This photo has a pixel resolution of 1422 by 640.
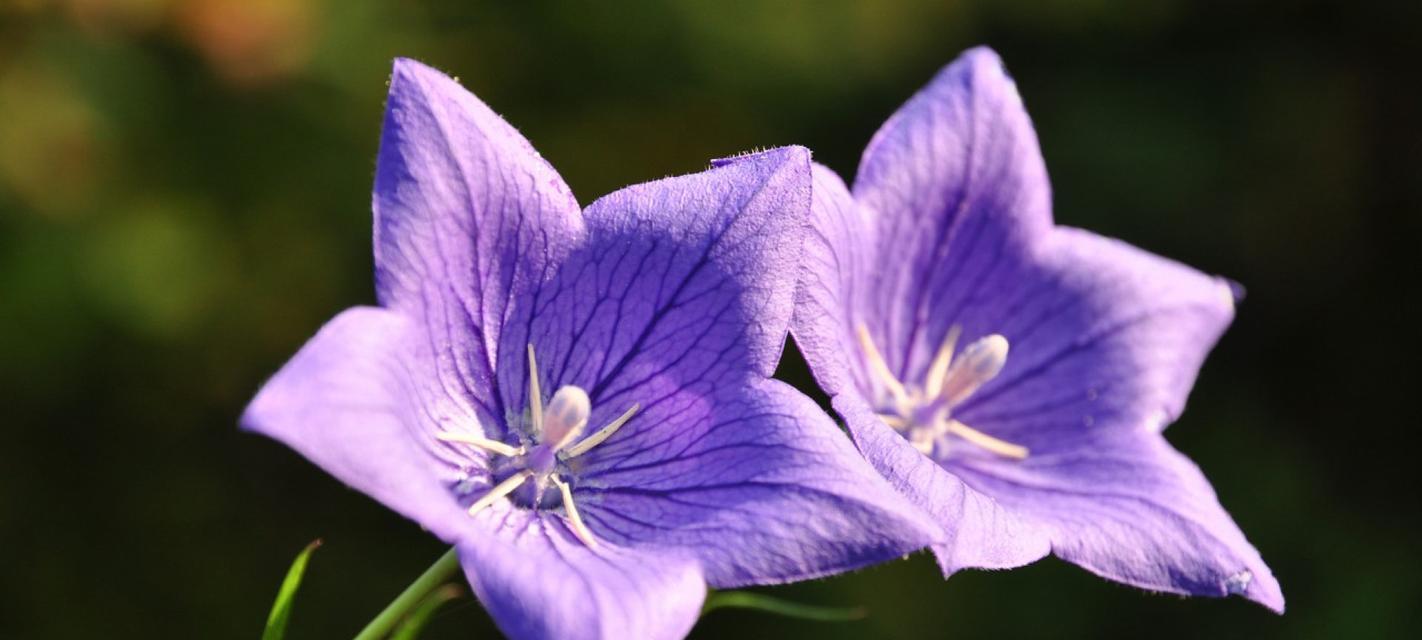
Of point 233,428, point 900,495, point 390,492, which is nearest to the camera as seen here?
point 390,492

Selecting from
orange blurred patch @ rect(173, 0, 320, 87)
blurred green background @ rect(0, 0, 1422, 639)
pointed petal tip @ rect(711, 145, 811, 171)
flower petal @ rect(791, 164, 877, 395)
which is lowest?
blurred green background @ rect(0, 0, 1422, 639)

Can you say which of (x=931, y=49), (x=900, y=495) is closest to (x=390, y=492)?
(x=900, y=495)

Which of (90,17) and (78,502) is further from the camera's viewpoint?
(78,502)

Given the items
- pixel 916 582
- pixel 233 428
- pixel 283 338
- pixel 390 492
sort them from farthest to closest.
→ 1. pixel 916 582
2. pixel 233 428
3. pixel 283 338
4. pixel 390 492

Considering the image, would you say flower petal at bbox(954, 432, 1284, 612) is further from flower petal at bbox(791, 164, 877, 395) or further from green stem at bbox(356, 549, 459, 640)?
green stem at bbox(356, 549, 459, 640)

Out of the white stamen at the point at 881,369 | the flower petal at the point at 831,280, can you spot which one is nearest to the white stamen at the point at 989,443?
the white stamen at the point at 881,369

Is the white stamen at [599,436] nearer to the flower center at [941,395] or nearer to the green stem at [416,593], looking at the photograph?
the green stem at [416,593]

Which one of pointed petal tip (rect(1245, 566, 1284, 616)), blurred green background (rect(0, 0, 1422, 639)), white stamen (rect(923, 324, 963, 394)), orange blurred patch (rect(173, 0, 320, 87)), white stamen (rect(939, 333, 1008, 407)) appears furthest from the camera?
blurred green background (rect(0, 0, 1422, 639))

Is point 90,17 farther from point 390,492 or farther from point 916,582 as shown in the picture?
point 916,582

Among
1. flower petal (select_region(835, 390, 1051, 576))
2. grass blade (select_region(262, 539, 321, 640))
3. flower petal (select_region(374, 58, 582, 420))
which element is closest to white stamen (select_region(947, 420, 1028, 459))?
flower petal (select_region(835, 390, 1051, 576))
